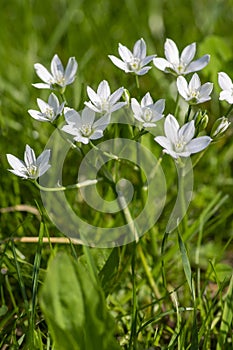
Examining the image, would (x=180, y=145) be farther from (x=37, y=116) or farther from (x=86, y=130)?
(x=37, y=116)

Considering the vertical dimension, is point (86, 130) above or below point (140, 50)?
below

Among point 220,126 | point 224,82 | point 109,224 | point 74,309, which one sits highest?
point 224,82

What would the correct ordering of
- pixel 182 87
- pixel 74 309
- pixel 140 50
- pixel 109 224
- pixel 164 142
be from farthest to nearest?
pixel 109 224 < pixel 140 50 < pixel 182 87 < pixel 164 142 < pixel 74 309

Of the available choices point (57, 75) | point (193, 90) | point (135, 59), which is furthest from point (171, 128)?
point (57, 75)

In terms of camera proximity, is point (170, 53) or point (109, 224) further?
point (109, 224)

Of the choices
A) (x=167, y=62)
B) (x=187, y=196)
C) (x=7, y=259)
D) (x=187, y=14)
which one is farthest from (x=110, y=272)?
(x=187, y=14)

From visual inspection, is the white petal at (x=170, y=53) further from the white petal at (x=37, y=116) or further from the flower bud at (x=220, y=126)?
the white petal at (x=37, y=116)

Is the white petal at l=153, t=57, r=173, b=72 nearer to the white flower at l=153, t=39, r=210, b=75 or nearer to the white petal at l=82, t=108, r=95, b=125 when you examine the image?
the white flower at l=153, t=39, r=210, b=75

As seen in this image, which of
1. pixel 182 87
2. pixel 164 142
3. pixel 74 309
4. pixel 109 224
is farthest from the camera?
pixel 109 224
